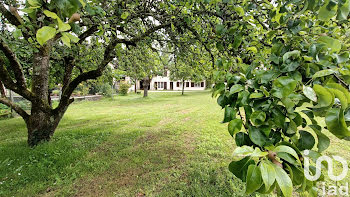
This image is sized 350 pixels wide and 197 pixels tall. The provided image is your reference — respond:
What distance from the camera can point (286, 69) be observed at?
2.66 ft

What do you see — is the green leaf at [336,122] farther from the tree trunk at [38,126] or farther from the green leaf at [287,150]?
the tree trunk at [38,126]

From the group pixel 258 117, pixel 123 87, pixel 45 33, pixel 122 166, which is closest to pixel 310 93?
pixel 258 117

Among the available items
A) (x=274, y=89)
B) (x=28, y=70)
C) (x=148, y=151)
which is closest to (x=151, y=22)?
(x=148, y=151)

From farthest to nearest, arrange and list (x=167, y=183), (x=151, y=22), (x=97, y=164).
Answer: (x=151, y=22) < (x=97, y=164) < (x=167, y=183)

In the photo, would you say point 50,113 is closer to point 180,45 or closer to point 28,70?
point 28,70

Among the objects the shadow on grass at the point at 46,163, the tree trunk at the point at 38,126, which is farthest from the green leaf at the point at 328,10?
the tree trunk at the point at 38,126

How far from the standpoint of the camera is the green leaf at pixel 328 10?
825mm

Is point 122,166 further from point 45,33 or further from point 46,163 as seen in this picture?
point 45,33

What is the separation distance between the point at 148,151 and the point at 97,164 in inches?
47.6

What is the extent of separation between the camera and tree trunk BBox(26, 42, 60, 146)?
3891 mm

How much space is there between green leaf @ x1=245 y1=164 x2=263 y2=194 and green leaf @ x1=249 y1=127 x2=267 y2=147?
15 cm

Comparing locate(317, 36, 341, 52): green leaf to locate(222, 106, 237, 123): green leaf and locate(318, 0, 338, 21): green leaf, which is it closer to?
locate(318, 0, 338, 21): green leaf

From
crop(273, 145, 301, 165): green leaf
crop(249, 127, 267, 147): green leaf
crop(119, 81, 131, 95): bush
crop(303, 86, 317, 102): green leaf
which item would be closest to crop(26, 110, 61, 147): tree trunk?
crop(249, 127, 267, 147): green leaf

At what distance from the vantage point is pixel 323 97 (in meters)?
0.65
